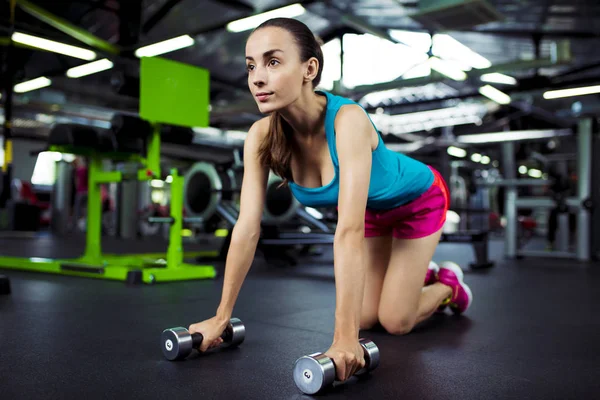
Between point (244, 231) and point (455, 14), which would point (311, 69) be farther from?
point (455, 14)

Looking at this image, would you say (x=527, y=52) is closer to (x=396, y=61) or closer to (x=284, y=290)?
(x=396, y=61)

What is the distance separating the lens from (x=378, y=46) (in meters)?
8.20

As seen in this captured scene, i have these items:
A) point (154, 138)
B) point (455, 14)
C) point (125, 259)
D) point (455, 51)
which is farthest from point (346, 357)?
point (455, 51)

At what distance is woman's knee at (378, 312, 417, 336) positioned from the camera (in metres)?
1.68

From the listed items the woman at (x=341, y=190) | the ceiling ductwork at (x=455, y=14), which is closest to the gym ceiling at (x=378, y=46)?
the ceiling ductwork at (x=455, y=14)

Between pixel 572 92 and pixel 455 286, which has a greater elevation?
pixel 572 92

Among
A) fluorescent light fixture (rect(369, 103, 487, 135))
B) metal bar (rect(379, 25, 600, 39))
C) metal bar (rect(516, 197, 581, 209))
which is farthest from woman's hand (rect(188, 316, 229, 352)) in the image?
fluorescent light fixture (rect(369, 103, 487, 135))

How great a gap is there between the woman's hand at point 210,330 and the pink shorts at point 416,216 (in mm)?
685

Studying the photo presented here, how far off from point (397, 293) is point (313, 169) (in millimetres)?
597

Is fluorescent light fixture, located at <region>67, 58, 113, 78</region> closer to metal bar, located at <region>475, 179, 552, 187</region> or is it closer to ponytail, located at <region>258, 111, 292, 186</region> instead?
metal bar, located at <region>475, 179, 552, 187</region>

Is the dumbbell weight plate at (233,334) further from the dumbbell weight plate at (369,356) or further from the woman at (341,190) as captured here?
the dumbbell weight plate at (369,356)

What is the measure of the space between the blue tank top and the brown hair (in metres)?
0.09

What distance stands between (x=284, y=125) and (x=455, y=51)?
23.4 ft

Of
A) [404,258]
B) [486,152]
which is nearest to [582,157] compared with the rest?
[404,258]
